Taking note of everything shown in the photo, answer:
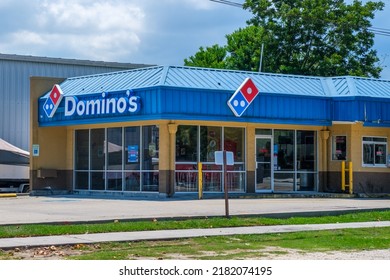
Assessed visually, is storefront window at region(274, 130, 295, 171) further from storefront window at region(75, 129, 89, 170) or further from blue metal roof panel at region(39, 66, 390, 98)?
storefront window at region(75, 129, 89, 170)

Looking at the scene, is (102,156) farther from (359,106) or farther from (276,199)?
(359,106)

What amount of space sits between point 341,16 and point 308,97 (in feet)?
62.9

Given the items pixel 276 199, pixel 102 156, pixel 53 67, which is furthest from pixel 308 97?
pixel 53 67

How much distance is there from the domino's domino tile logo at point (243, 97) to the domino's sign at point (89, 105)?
12.0 feet

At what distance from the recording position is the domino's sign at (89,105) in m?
28.8

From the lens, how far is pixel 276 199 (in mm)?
28984

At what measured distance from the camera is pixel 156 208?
2361 centimetres

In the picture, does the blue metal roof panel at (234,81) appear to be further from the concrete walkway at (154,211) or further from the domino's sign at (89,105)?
the concrete walkway at (154,211)

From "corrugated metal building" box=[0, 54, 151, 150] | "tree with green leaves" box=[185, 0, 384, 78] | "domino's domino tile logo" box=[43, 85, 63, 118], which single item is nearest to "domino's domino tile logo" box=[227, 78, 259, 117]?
"domino's domino tile logo" box=[43, 85, 63, 118]

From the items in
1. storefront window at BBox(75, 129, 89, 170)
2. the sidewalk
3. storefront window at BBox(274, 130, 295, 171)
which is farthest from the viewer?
storefront window at BBox(75, 129, 89, 170)

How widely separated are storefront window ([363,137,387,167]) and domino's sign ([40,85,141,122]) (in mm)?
10147

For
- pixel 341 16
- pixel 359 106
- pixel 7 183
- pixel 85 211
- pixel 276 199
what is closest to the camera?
pixel 85 211

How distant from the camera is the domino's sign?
28.8 meters

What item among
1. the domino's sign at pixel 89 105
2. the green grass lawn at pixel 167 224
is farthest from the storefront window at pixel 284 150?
the green grass lawn at pixel 167 224
